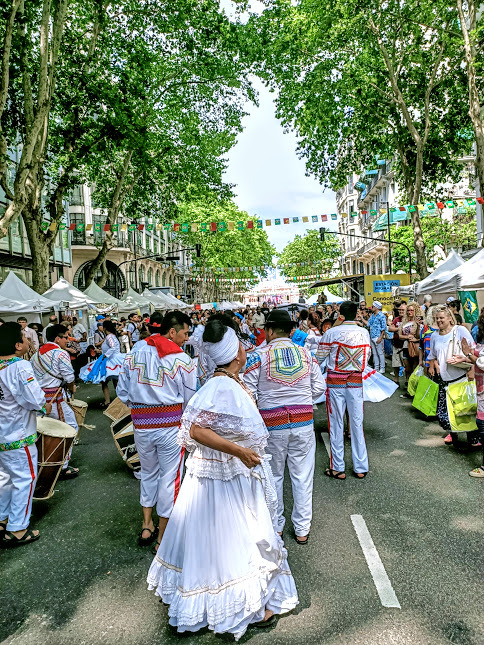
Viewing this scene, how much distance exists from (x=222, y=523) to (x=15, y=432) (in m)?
2.40

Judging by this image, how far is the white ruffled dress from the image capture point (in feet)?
8.75

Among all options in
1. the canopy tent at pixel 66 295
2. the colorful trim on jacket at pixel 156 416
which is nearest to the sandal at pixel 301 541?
the colorful trim on jacket at pixel 156 416

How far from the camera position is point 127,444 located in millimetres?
5812

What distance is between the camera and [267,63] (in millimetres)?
17328

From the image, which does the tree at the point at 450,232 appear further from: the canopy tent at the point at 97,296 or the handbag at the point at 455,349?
the handbag at the point at 455,349

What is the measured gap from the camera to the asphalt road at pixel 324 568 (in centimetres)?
284

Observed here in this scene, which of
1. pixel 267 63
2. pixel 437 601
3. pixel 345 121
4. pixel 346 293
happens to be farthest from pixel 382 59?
pixel 346 293

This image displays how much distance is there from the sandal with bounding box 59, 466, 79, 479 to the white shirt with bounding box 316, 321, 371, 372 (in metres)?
3.46

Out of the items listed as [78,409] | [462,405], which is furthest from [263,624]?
[78,409]

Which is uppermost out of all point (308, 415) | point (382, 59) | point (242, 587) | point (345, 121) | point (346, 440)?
point (382, 59)

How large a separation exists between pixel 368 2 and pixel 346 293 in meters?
48.0

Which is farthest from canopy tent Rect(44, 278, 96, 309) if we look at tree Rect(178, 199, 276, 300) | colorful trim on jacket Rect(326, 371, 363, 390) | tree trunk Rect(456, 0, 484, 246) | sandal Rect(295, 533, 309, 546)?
tree Rect(178, 199, 276, 300)

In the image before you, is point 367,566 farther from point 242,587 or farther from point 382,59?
point 382,59

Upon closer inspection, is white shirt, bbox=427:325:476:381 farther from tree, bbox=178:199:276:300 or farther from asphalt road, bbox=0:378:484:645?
tree, bbox=178:199:276:300
